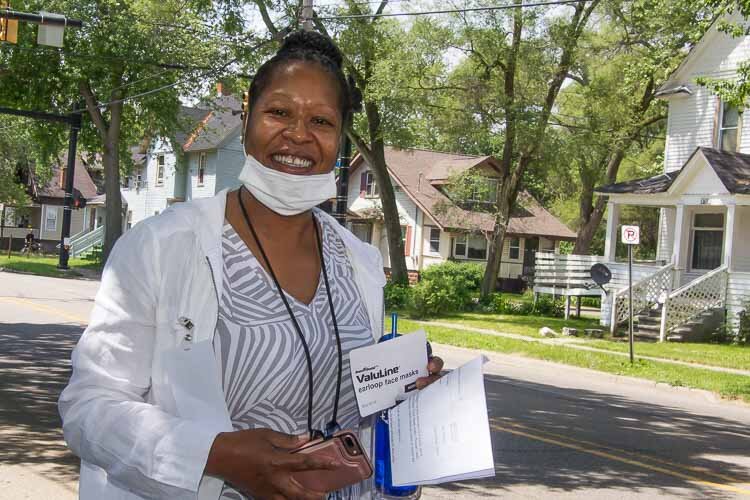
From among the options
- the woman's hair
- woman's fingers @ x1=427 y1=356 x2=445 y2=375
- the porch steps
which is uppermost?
the woman's hair

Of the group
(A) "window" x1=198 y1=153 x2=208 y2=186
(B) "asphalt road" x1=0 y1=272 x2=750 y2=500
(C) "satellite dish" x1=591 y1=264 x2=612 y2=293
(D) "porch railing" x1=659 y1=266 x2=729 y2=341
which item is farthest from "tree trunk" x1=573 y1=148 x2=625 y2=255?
(A) "window" x1=198 y1=153 x2=208 y2=186

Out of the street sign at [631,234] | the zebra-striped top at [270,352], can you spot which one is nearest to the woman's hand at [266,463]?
the zebra-striped top at [270,352]

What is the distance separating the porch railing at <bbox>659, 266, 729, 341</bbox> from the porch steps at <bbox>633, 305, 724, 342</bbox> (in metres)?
0.13

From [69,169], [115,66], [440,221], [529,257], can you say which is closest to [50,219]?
[69,169]

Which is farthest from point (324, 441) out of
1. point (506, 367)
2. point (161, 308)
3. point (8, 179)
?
point (8, 179)

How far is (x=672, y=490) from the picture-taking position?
7.24m

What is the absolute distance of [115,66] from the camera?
35.2 metres

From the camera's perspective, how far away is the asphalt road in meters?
6.88

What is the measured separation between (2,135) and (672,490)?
5148 centimetres

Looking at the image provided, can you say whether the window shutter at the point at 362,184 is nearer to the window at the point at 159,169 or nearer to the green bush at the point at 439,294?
the window at the point at 159,169

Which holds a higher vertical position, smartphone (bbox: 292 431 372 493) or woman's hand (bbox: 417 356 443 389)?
woman's hand (bbox: 417 356 443 389)

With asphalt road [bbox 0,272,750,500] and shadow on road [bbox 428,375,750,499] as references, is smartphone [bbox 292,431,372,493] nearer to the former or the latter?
asphalt road [bbox 0,272,750,500]

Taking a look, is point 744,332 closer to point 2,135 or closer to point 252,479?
point 252,479

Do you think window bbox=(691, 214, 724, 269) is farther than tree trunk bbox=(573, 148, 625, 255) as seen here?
No
